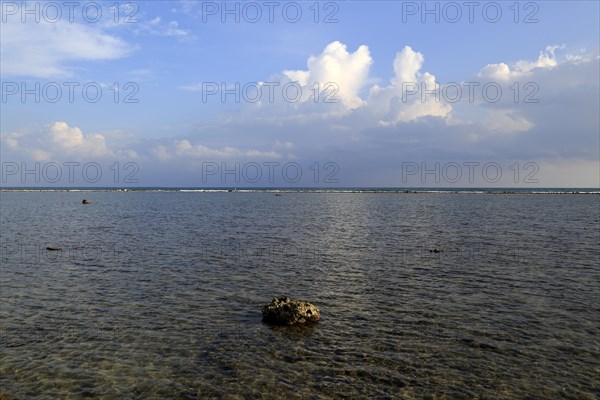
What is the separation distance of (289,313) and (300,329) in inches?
38.6

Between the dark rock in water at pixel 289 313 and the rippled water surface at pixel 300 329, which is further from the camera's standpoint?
the dark rock in water at pixel 289 313

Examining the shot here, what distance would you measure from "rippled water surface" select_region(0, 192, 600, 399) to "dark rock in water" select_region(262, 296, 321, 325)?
0.60 metres

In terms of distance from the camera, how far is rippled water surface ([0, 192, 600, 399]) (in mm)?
12766

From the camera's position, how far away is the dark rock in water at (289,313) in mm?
18156

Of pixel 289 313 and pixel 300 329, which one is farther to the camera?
pixel 289 313

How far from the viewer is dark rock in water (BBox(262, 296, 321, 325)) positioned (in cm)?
1816

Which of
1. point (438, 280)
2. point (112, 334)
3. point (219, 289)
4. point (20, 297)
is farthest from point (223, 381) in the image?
point (438, 280)

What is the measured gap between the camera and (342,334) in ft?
55.8

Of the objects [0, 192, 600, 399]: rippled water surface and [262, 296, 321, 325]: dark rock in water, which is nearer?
[0, 192, 600, 399]: rippled water surface

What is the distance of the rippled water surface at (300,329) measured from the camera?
1277cm

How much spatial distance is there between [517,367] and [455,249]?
27.1 m

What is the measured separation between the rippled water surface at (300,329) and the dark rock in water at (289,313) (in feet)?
1.98

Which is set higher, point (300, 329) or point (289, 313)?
point (289, 313)

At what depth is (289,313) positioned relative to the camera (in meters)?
18.2
